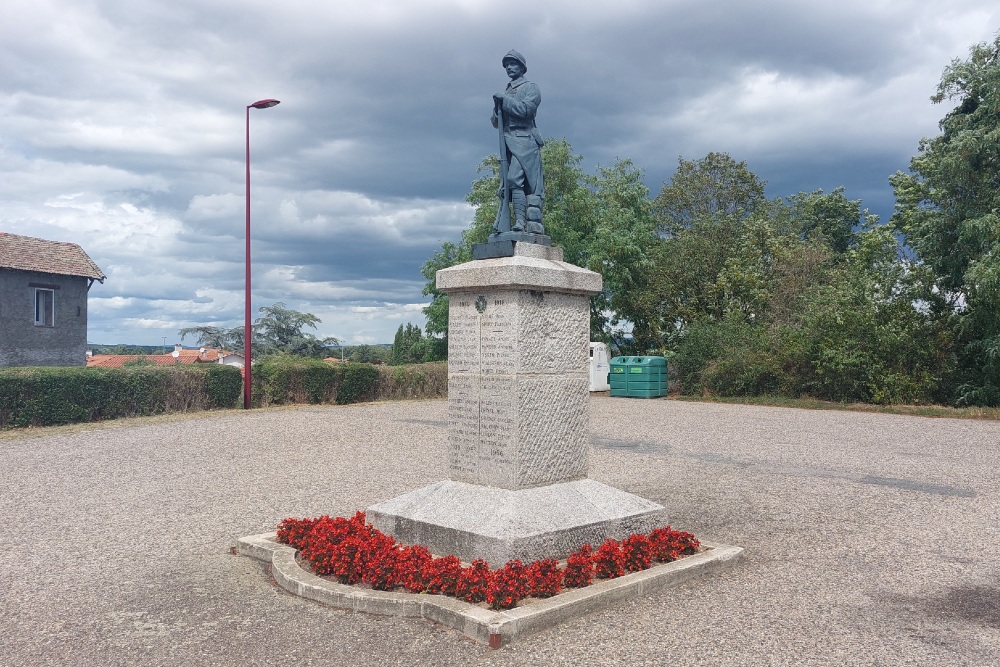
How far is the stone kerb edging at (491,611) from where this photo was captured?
14.9ft

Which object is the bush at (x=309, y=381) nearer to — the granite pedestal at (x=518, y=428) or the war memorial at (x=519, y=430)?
the war memorial at (x=519, y=430)

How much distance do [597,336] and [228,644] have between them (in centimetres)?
2640

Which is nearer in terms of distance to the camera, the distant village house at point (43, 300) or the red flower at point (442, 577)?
the red flower at point (442, 577)

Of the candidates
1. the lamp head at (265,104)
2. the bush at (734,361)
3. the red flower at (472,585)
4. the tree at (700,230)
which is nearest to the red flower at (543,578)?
the red flower at (472,585)

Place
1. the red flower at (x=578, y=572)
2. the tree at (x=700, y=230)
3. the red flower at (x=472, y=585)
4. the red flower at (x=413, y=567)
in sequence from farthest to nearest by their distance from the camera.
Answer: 1. the tree at (x=700, y=230)
2. the red flower at (x=578, y=572)
3. the red flower at (x=413, y=567)
4. the red flower at (x=472, y=585)

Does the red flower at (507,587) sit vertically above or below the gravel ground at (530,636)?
above

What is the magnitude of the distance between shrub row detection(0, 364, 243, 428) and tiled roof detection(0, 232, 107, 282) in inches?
454

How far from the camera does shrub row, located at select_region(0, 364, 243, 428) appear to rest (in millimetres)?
15359

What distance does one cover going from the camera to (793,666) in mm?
4145

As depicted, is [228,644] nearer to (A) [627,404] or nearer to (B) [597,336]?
(A) [627,404]

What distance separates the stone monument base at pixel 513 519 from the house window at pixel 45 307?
997 inches

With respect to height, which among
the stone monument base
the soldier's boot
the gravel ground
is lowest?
the gravel ground

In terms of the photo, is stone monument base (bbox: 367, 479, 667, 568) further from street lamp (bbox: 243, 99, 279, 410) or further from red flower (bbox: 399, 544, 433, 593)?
street lamp (bbox: 243, 99, 279, 410)

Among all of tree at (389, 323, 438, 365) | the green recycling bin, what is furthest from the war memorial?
tree at (389, 323, 438, 365)
